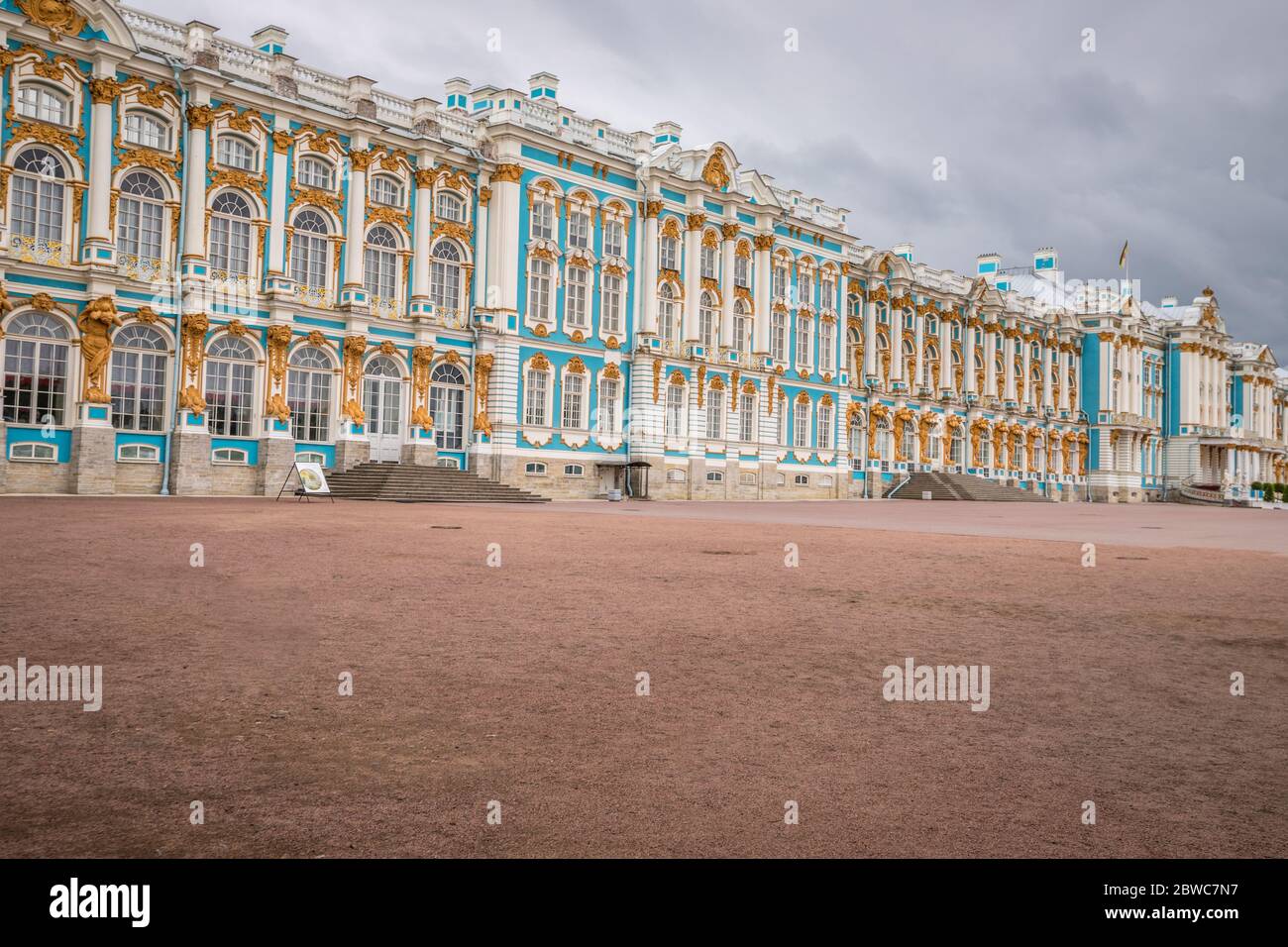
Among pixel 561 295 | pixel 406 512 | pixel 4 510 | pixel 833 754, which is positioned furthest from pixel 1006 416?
pixel 833 754

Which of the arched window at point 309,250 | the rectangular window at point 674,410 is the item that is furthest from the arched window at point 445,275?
the rectangular window at point 674,410

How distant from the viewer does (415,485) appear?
107ft

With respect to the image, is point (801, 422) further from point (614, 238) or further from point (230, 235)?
point (230, 235)

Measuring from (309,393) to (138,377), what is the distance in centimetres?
529

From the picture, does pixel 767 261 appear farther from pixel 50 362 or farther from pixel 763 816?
pixel 763 816

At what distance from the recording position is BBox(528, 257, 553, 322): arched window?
131ft

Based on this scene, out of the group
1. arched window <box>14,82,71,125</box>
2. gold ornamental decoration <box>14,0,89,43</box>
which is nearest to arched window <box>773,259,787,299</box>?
gold ornamental decoration <box>14,0,89,43</box>

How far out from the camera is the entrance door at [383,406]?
35812 mm

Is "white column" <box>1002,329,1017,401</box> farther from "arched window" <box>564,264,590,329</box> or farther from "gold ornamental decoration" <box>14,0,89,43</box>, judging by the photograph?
"gold ornamental decoration" <box>14,0,89,43</box>

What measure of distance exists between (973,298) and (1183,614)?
59044 mm

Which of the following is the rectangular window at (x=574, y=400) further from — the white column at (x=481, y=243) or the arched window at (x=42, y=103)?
the arched window at (x=42, y=103)

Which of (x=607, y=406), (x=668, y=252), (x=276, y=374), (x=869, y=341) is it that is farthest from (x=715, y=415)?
(x=276, y=374)

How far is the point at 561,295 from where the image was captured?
1610 inches

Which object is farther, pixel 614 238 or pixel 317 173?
pixel 614 238
